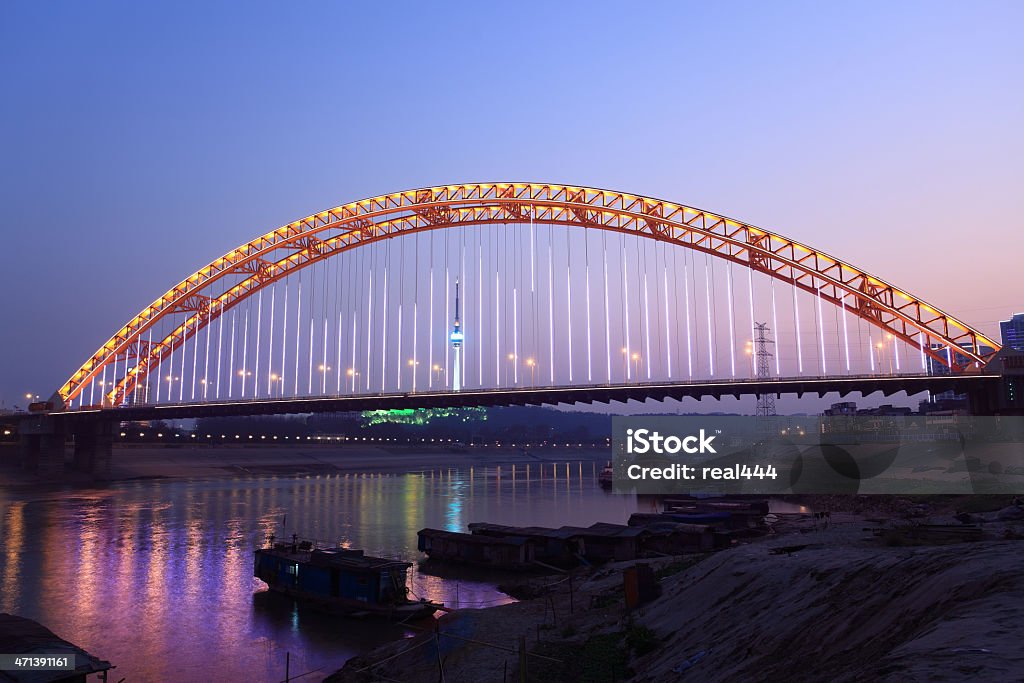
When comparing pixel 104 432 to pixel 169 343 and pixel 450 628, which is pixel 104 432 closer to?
Result: pixel 169 343

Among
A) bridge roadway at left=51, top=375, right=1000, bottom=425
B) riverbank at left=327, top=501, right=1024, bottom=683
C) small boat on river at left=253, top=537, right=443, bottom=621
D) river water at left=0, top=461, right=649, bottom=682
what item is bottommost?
river water at left=0, top=461, right=649, bottom=682

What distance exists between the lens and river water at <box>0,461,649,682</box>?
2134 centimetres

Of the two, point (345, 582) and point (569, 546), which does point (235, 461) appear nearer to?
point (569, 546)

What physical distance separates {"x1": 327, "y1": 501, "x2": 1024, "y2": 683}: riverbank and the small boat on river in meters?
2.68

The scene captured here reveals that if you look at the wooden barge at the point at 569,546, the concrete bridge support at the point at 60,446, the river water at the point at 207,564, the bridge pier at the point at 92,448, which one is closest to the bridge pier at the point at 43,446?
the concrete bridge support at the point at 60,446

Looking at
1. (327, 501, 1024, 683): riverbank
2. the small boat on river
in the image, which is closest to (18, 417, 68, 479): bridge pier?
the small boat on river

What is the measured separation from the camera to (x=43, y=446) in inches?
3452

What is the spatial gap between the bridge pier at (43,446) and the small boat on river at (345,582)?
73235 mm

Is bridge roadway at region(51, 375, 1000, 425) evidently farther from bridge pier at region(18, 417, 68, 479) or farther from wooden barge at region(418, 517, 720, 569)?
wooden barge at region(418, 517, 720, 569)

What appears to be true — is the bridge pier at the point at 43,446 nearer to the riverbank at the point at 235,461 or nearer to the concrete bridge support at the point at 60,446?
the concrete bridge support at the point at 60,446

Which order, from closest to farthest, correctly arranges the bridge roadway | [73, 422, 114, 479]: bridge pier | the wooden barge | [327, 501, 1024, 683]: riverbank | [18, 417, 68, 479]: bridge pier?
[327, 501, 1024, 683]: riverbank → the wooden barge → the bridge roadway → [18, 417, 68, 479]: bridge pier → [73, 422, 114, 479]: bridge pier

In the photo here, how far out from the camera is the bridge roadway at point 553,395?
6030cm

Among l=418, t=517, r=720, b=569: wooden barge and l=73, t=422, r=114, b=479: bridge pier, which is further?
l=73, t=422, r=114, b=479: bridge pier

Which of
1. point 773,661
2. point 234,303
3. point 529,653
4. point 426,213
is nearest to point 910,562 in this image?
point 773,661
